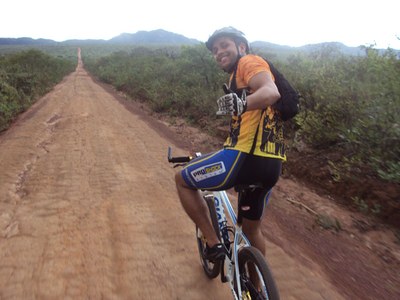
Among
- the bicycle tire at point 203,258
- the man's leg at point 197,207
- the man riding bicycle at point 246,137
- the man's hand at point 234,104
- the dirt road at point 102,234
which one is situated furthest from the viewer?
the dirt road at point 102,234

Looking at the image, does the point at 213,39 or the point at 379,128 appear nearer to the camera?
the point at 213,39

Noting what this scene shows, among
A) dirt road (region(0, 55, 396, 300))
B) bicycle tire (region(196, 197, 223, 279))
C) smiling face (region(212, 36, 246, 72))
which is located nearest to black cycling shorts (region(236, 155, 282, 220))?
bicycle tire (region(196, 197, 223, 279))

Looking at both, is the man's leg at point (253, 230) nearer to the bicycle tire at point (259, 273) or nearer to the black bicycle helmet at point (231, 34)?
the bicycle tire at point (259, 273)

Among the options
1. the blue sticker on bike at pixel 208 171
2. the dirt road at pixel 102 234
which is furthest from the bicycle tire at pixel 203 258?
the blue sticker on bike at pixel 208 171

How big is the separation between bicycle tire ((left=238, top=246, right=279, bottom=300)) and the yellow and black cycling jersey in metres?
0.63

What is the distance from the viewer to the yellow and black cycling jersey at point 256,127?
2104 mm

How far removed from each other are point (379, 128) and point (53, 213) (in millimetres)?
4641

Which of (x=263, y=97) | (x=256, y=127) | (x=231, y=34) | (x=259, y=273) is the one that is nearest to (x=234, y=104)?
(x=263, y=97)

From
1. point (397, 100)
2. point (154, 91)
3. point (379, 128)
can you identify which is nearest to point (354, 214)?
point (379, 128)

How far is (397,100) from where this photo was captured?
4.70 m

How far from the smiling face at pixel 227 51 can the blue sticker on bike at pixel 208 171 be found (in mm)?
677

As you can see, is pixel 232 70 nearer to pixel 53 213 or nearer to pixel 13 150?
pixel 53 213

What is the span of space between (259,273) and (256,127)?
34.9 inches

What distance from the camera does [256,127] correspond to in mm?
2113
